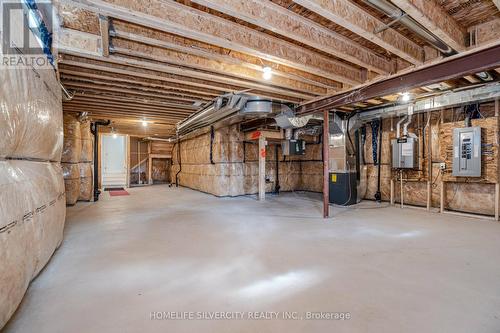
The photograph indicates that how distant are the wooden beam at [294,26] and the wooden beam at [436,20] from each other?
730 mm

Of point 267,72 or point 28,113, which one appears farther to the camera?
point 267,72

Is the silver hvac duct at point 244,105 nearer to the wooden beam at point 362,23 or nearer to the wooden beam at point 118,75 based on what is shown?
the wooden beam at point 118,75

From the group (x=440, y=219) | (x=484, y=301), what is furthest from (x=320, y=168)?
(x=484, y=301)

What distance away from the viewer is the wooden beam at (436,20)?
6.31ft

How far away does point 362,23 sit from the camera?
2.18m

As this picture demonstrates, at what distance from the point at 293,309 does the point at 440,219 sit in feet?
13.2

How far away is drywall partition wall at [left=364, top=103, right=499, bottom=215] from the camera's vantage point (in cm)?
432

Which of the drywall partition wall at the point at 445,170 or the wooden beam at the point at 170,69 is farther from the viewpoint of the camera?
the drywall partition wall at the point at 445,170

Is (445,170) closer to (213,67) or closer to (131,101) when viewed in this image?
(213,67)

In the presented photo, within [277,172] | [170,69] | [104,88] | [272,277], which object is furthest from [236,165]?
[272,277]

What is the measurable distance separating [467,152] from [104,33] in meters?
5.80

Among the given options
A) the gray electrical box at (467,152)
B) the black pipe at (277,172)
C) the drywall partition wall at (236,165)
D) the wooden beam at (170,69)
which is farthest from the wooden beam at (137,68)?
the black pipe at (277,172)

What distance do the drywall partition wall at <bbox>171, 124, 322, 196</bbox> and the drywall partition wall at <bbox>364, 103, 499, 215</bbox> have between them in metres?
2.35

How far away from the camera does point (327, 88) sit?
4004 millimetres
